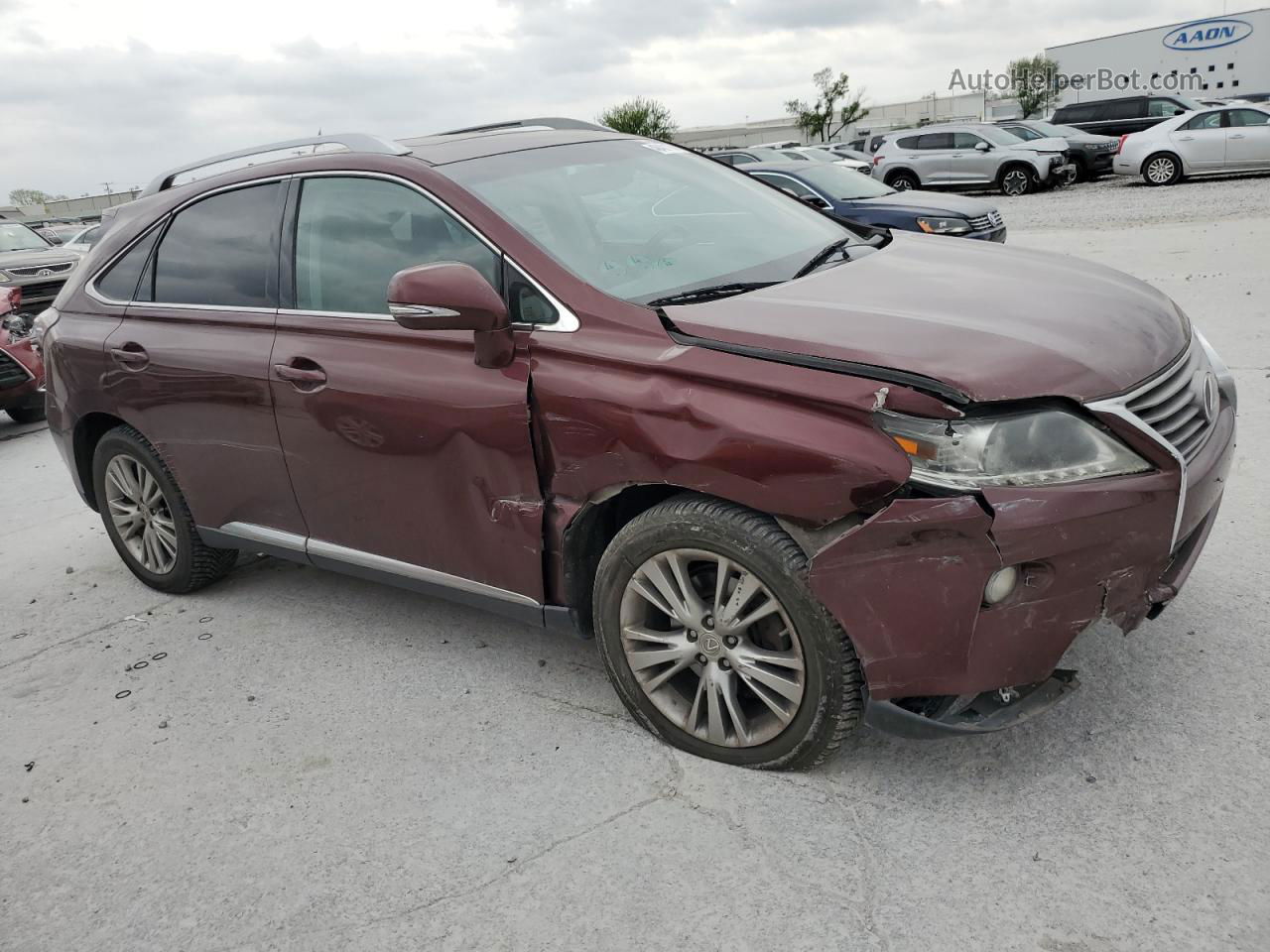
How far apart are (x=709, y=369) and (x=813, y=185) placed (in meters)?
10.6

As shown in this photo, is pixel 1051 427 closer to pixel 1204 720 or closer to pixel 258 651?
pixel 1204 720

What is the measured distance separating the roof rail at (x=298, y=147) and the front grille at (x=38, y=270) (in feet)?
19.0

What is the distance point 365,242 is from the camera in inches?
142

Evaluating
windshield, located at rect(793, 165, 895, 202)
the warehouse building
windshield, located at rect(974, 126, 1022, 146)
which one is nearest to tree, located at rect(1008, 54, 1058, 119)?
the warehouse building

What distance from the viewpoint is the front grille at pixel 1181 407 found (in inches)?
105

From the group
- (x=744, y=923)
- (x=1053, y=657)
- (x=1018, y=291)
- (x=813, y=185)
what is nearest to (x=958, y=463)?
(x=1053, y=657)

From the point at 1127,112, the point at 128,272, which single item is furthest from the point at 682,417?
the point at 1127,112

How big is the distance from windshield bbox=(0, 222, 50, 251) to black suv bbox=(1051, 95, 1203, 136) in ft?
74.7

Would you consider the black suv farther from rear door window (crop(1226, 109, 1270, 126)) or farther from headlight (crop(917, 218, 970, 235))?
headlight (crop(917, 218, 970, 235))

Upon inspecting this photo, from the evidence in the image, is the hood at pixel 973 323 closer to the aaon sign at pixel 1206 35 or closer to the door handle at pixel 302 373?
the door handle at pixel 302 373

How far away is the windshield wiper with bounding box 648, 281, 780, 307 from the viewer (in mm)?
3092

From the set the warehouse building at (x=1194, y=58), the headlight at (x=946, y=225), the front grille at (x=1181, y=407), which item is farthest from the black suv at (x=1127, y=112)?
the warehouse building at (x=1194, y=58)

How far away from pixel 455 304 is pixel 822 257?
136 cm

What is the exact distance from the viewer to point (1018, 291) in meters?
3.15
